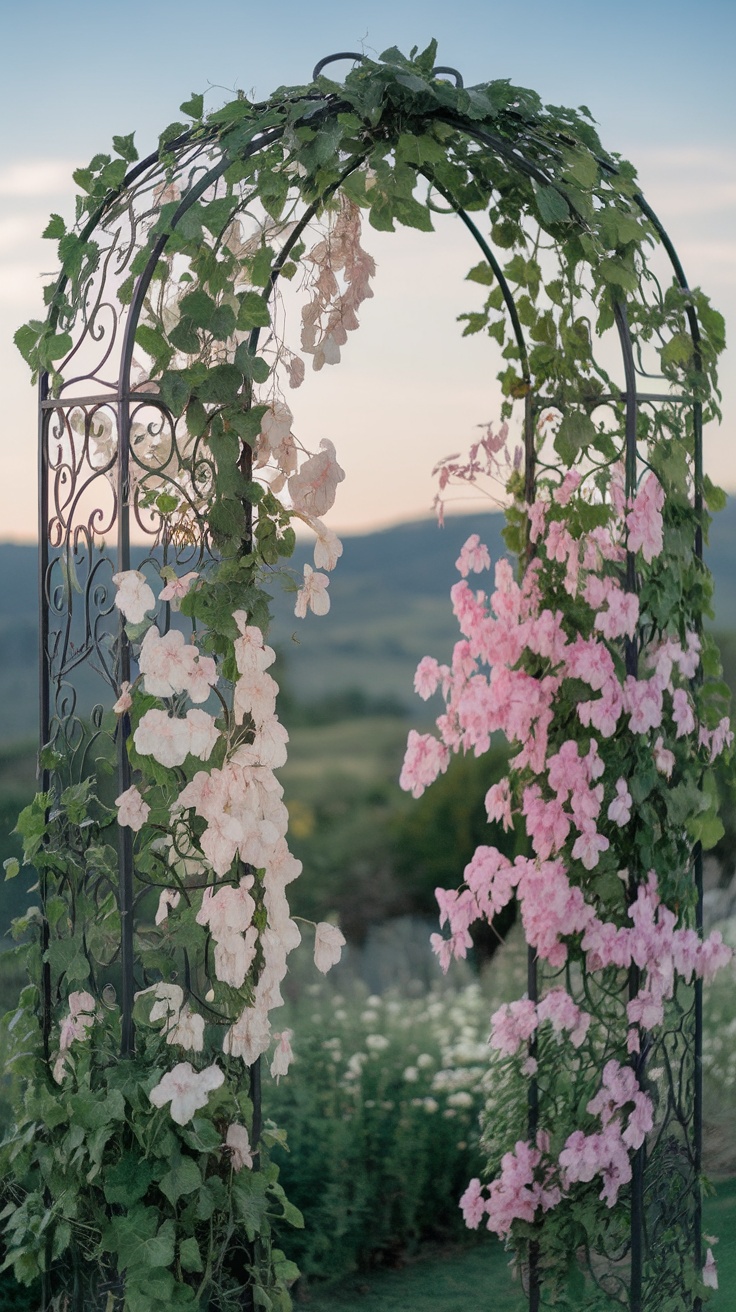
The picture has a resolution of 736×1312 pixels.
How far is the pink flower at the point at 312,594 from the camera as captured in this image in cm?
247

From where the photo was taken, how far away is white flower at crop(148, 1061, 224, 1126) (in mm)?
2271

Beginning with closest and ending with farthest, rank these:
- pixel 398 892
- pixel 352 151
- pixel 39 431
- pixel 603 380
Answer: pixel 352 151, pixel 39 431, pixel 603 380, pixel 398 892

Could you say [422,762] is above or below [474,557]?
below

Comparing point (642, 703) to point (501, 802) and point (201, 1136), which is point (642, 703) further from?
point (201, 1136)

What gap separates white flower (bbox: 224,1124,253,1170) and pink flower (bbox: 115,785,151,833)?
57 cm

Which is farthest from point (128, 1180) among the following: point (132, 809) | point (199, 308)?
point (199, 308)

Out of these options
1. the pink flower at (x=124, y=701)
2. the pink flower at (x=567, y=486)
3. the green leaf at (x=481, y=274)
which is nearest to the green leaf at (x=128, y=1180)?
the pink flower at (x=124, y=701)

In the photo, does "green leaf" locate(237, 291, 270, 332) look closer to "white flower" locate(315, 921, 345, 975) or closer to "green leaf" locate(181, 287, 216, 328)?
"green leaf" locate(181, 287, 216, 328)

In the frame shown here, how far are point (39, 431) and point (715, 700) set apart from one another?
4.90ft

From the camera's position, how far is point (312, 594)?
98.0 inches

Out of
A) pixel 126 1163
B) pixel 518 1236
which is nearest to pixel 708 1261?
pixel 518 1236

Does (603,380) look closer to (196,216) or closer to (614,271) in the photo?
(614,271)

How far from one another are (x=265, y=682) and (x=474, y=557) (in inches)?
39.7

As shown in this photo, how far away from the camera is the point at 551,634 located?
307 cm
